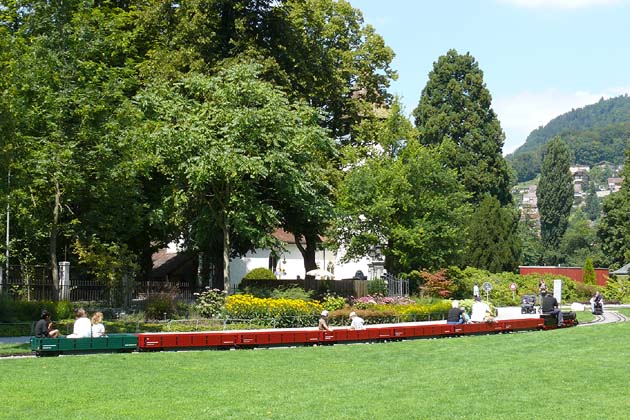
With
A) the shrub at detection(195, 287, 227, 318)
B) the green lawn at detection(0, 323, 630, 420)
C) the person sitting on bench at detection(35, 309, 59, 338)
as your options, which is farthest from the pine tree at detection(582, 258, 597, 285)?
the person sitting on bench at detection(35, 309, 59, 338)

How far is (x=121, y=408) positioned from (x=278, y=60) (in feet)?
117

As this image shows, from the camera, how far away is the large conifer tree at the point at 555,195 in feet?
396

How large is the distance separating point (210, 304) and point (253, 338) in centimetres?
1186

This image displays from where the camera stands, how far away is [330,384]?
18.3m

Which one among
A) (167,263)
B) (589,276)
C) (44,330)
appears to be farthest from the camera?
(589,276)

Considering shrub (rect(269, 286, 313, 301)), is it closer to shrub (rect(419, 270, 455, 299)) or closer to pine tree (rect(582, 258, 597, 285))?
shrub (rect(419, 270, 455, 299))

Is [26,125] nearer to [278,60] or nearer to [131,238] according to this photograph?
[131,238]

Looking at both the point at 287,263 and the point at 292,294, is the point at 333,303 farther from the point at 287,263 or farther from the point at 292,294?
the point at 287,263

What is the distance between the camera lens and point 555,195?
12162 cm

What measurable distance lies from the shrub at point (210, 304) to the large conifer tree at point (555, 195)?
87.3 metres

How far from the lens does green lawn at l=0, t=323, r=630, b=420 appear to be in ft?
47.1

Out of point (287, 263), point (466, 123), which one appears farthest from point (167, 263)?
point (466, 123)

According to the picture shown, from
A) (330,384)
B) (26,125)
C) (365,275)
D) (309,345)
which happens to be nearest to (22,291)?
(26,125)

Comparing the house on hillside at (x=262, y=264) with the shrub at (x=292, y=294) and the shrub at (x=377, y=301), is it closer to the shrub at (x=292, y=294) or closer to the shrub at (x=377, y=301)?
the shrub at (x=377, y=301)
